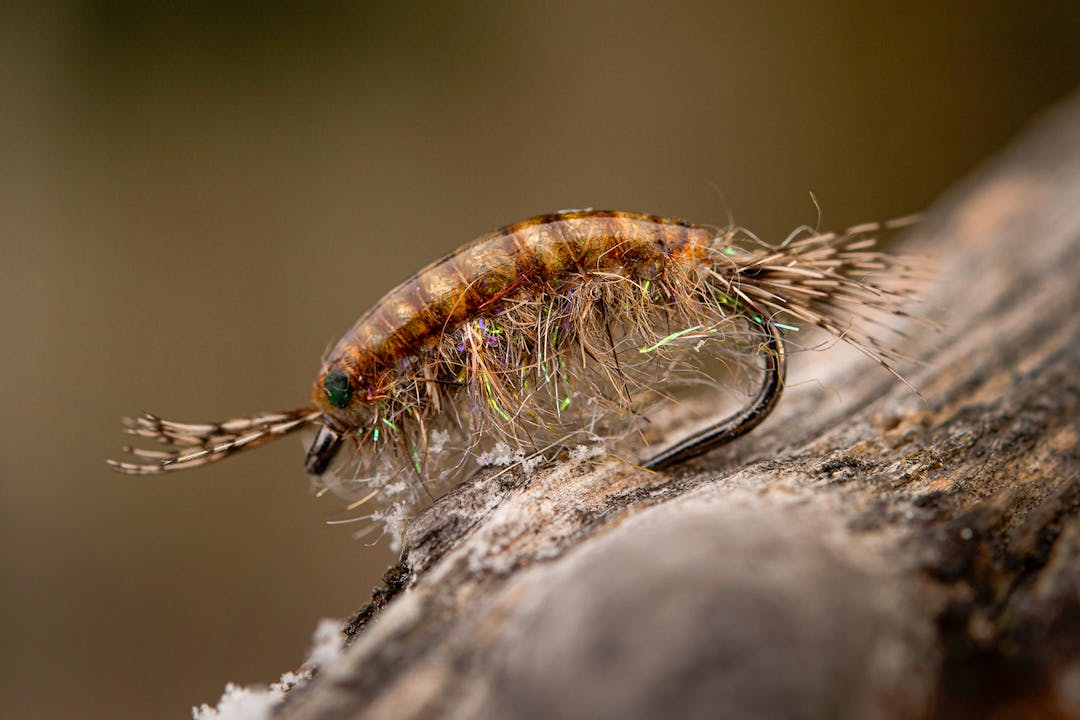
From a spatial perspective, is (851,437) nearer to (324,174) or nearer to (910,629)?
(910,629)

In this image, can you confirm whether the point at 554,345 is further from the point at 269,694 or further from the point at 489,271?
the point at 269,694

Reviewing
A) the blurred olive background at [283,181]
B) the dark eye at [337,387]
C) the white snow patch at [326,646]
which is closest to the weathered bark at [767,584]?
the white snow patch at [326,646]

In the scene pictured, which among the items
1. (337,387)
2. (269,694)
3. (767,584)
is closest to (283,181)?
(337,387)

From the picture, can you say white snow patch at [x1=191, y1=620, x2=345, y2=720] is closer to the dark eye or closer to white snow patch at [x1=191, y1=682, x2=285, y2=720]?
white snow patch at [x1=191, y1=682, x2=285, y2=720]

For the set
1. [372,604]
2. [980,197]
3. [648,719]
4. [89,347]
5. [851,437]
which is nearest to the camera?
[648,719]

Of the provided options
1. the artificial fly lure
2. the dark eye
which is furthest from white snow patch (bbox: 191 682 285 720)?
the dark eye

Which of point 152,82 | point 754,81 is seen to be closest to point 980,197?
point 754,81

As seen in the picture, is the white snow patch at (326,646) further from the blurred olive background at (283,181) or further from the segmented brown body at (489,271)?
the blurred olive background at (283,181)
